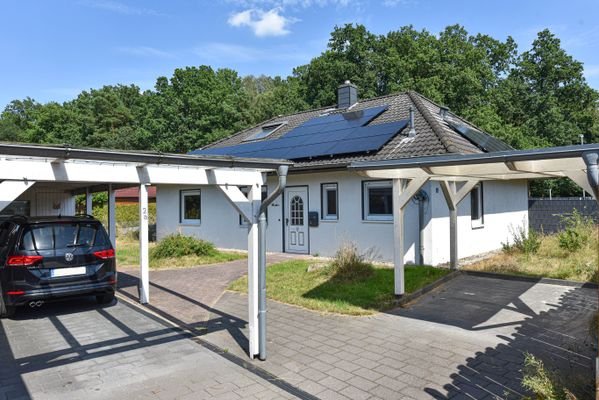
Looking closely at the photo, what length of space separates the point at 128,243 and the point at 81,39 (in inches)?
334

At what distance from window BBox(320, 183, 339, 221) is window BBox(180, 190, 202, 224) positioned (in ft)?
19.4

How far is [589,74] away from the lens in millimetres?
32656

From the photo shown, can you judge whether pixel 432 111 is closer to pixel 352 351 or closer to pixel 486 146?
pixel 486 146

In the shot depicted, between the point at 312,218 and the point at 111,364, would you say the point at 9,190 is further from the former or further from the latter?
the point at 312,218

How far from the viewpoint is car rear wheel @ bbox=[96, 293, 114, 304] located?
7797 millimetres

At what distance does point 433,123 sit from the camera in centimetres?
1255

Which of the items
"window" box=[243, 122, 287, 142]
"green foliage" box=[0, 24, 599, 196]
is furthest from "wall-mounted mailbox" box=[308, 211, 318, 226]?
"green foliage" box=[0, 24, 599, 196]

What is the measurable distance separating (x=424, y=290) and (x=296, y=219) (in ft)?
19.3

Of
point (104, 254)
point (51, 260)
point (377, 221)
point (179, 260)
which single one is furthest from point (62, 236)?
point (377, 221)

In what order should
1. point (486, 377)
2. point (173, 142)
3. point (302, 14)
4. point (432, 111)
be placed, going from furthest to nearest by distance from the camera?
1. point (173, 142)
2. point (302, 14)
3. point (432, 111)
4. point (486, 377)

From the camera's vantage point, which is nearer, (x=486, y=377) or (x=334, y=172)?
(x=486, y=377)

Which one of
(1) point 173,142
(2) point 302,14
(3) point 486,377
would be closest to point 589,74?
(2) point 302,14

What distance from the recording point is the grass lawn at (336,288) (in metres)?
7.39

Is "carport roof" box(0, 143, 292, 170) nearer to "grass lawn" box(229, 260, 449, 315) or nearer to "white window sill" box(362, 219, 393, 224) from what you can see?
"grass lawn" box(229, 260, 449, 315)
